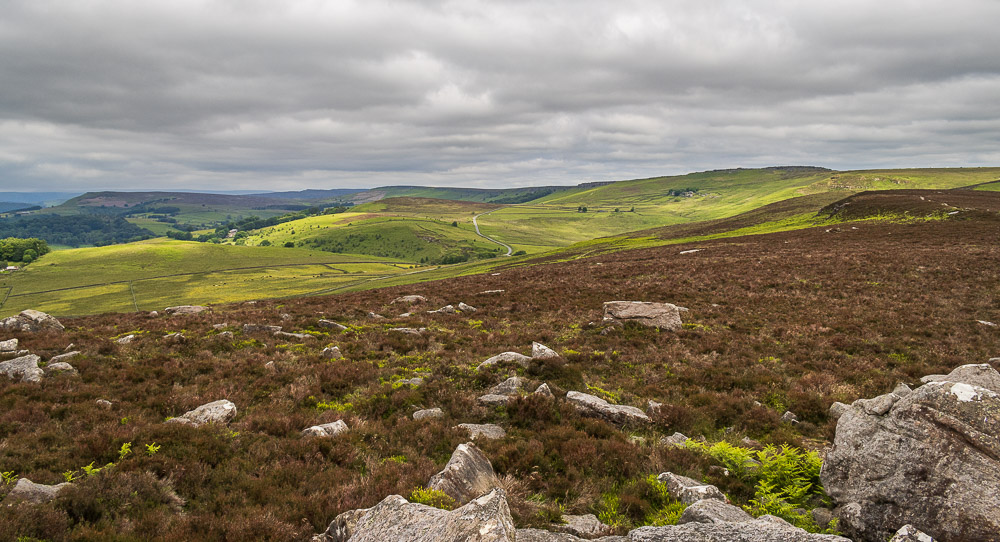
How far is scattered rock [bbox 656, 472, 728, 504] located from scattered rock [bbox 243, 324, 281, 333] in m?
20.5

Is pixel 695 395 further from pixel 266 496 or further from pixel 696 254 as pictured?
pixel 696 254

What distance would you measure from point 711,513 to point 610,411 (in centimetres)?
525

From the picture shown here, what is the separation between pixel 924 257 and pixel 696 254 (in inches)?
764

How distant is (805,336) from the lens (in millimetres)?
20359

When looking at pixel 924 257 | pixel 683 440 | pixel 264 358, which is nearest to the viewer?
pixel 683 440

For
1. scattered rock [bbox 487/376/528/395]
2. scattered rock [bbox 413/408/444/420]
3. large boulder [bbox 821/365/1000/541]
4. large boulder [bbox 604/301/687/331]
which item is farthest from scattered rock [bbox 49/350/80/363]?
large boulder [bbox 821/365/1000/541]

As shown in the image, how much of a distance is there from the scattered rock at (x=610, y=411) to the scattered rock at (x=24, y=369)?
1705 cm

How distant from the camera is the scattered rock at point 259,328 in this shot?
875 inches

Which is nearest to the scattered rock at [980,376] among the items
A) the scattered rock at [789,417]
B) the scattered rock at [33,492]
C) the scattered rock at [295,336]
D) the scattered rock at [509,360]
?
the scattered rock at [789,417]

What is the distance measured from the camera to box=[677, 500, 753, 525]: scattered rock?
6752 millimetres

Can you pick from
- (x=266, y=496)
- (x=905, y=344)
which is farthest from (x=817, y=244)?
(x=266, y=496)

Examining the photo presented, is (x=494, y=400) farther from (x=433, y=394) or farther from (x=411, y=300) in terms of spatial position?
(x=411, y=300)

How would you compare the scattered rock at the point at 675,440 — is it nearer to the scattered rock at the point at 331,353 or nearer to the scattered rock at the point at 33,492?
the scattered rock at the point at 33,492

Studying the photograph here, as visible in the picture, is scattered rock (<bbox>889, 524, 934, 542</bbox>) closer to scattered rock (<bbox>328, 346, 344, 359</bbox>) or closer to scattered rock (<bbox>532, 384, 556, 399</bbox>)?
scattered rock (<bbox>532, 384, 556, 399</bbox>)
